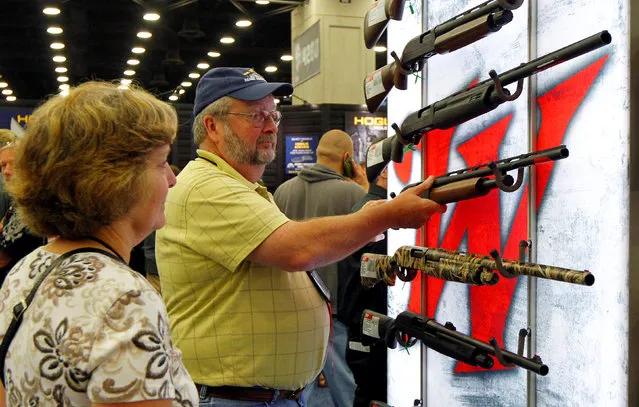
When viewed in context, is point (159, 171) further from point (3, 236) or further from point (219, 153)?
point (3, 236)

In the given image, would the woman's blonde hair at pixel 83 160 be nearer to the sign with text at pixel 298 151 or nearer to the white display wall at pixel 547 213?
the white display wall at pixel 547 213

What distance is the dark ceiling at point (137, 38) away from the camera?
12031mm

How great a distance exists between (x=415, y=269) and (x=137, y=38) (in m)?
12.5

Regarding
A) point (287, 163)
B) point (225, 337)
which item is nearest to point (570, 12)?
point (225, 337)

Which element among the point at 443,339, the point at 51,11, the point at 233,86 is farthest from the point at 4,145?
the point at 51,11

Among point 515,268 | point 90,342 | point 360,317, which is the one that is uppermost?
point 515,268

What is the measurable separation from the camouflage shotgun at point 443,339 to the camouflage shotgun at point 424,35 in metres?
0.84

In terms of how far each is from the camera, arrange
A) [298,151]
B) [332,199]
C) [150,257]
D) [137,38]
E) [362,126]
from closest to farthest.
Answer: [332,199] < [150,257] < [362,126] < [298,151] < [137,38]

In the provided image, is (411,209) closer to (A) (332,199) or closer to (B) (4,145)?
(A) (332,199)

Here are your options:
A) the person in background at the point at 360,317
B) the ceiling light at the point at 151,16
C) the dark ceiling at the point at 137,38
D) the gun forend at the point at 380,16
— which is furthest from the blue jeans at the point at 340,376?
the ceiling light at the point at 151,16

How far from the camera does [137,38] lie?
14070 millimetres

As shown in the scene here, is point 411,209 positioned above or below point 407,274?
above

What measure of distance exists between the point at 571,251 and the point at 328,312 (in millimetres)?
794

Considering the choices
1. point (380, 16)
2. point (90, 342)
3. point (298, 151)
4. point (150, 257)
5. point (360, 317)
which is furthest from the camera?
point (298, 151)
